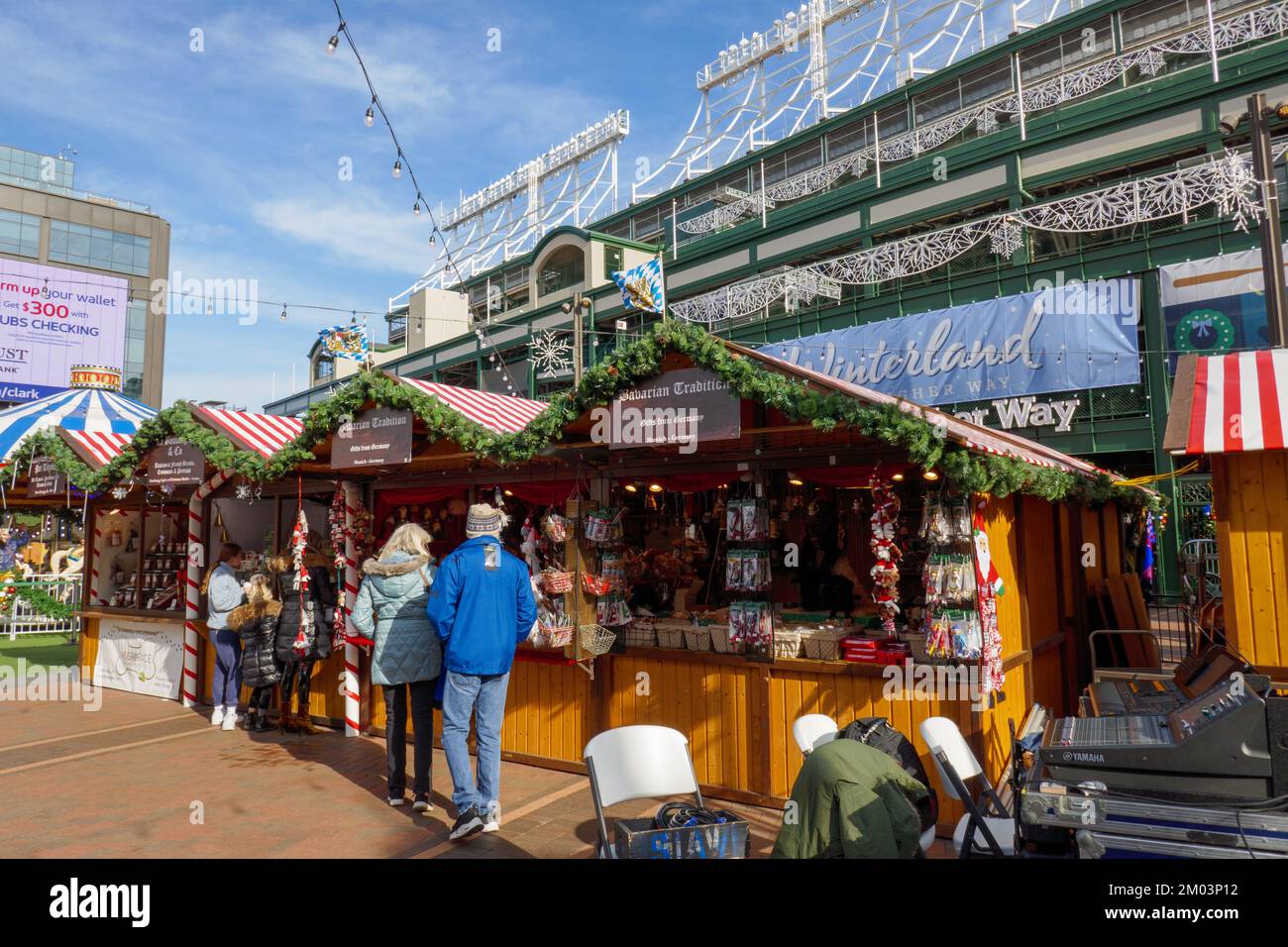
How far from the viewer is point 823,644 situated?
543 cm

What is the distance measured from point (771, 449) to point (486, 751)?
2964 mm

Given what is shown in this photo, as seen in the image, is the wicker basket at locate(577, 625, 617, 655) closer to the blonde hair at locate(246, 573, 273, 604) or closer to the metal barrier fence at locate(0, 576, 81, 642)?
the blonde hair at locate(246, 573, 273, 604)

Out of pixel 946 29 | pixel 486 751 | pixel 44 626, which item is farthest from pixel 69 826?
pixel 946 29

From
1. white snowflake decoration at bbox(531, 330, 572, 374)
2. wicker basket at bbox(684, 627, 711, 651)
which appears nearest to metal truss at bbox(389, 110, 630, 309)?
white snowflake decoration at bbox(531, 330, 572, 374)

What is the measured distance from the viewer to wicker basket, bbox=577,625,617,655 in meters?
6.08

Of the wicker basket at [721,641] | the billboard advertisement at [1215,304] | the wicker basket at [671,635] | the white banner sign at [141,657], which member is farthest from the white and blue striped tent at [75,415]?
the billboard advertisement at [1215,304]

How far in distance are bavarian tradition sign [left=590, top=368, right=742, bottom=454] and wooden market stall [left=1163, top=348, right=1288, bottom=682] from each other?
8.96 ft

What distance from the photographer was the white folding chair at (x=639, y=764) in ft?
12.2

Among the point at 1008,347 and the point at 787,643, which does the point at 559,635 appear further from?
the point at 1008,347

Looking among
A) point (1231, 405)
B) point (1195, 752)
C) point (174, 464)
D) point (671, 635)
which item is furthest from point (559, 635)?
point (174, 464)

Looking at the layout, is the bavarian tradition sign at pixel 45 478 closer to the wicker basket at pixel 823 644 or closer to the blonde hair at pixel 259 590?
the blonde hair at pixel 259 590

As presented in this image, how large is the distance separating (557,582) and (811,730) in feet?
8.63

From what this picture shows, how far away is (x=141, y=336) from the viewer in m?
46.2

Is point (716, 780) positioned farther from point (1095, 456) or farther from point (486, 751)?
point (1095, 456)
